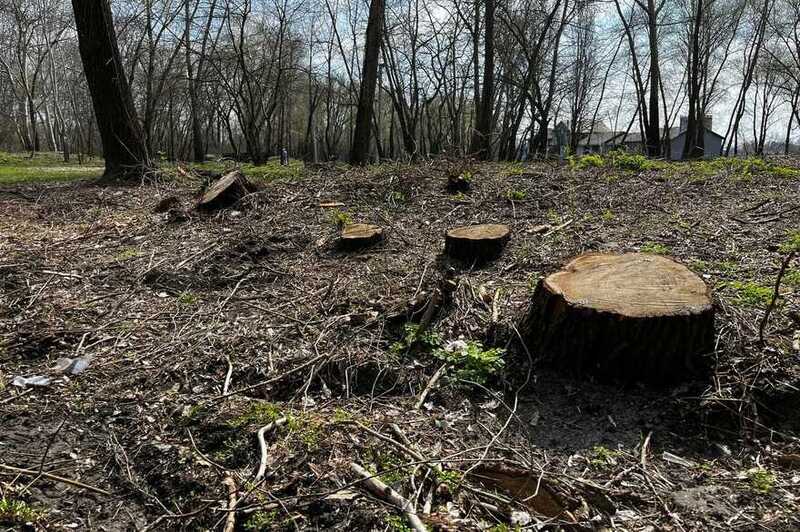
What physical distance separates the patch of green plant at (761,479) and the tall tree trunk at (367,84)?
28.2 ft

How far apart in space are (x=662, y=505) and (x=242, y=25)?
15.4 meters

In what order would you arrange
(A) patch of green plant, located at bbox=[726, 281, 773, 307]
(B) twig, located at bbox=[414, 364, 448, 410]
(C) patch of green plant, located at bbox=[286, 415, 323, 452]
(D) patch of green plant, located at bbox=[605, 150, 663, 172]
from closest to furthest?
(C) patch of green plant, located at bbox=[286, 415, 323, 452] < (B) twig, located at bbox=[414, 364, 448, 410] < (A) patch of green plant, located at bbox=[726, 281, 773, 307] < (D) patch of green plant, located at bbox=[605, 150, 663, 172]

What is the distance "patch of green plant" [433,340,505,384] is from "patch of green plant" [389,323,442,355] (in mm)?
79

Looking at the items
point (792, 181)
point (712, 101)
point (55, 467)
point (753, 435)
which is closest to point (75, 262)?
point (55, 467)

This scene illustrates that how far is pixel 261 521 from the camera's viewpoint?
185cm

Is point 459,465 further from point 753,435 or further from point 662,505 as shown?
point 753,435

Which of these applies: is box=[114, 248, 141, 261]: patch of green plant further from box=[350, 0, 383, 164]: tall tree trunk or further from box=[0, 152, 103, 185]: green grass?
box=[350, 0, 383, 164]: tall tree trunk

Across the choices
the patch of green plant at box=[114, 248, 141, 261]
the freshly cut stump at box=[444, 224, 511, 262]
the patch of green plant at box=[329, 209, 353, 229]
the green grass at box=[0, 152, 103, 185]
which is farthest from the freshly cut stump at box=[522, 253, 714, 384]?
the green grass at box=[0, 152, 103, 185]

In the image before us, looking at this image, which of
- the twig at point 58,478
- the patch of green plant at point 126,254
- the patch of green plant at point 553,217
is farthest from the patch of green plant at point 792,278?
the patch of green plant at point 126,254

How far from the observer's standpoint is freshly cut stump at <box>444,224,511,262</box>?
432cm

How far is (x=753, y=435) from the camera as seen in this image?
2.38 meters

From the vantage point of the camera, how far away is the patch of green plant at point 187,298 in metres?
3.84

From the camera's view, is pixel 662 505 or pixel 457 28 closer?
pixel 662 505

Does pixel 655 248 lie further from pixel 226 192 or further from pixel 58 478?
pixel 226 192
